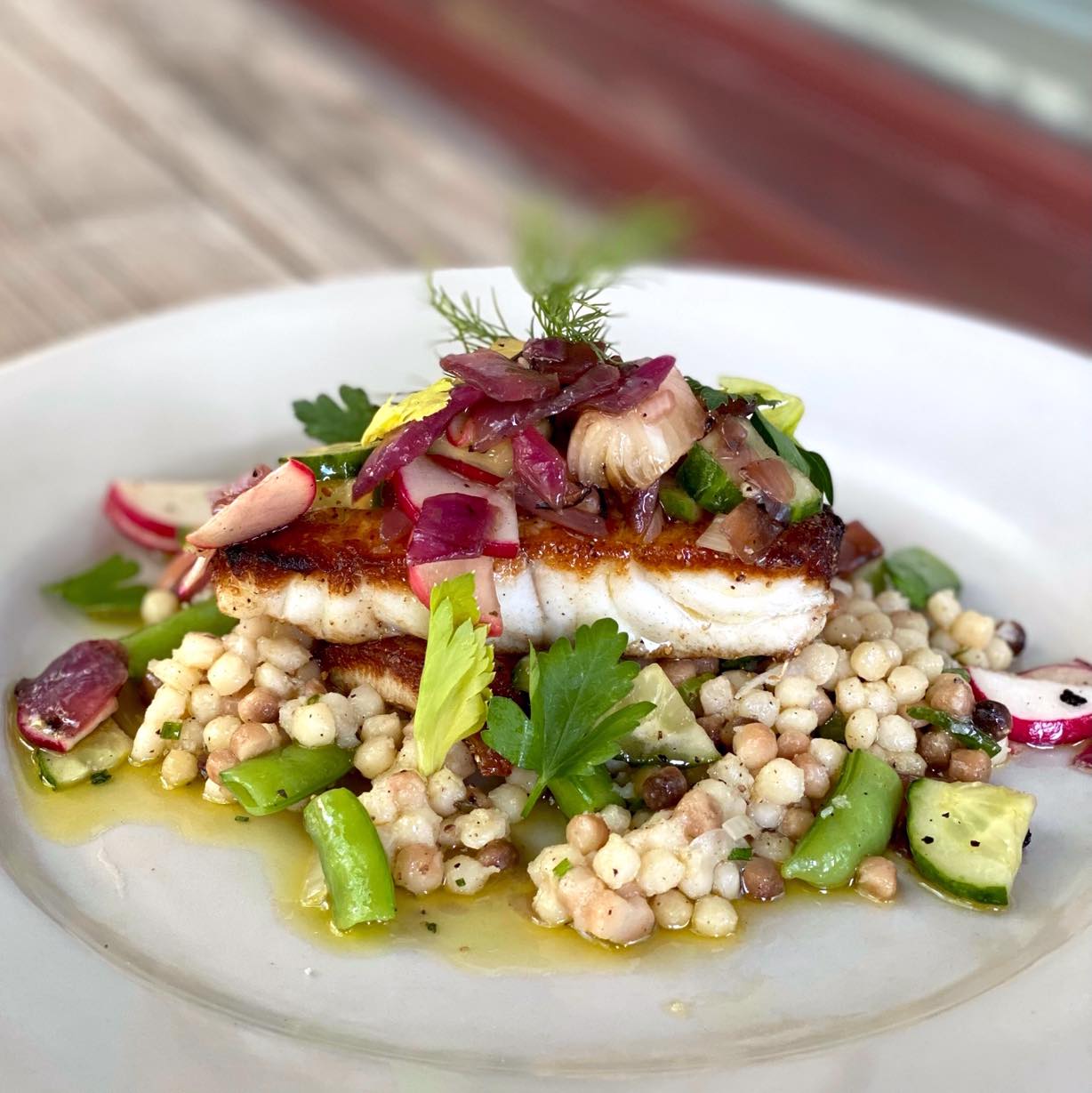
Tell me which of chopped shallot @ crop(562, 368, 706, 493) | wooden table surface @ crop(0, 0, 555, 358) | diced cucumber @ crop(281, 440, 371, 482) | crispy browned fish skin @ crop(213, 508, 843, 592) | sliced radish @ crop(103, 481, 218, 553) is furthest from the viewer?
wooden table surface @ crop(0, 0, 555, 358)

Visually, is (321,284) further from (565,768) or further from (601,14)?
(601,14)

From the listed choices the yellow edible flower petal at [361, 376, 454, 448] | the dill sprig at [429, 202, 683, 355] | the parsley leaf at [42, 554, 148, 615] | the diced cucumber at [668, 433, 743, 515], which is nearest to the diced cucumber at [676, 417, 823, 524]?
the diced cucumber at [668, 433, 743, 515]

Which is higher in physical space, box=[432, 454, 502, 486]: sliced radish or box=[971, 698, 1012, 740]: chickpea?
box=[432, 454, 502, 486]: sliced radish

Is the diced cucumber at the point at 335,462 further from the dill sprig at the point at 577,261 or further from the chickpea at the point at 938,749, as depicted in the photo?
the chickpea at the point at 938,749

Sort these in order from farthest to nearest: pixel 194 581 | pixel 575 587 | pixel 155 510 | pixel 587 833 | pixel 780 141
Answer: pixel 780 141 < pixel 155 510 < pixel 194 581 < pixel 575 587 < pixel 587 833

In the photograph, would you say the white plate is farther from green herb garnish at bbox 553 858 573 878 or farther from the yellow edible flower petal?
the yellow edible flower petal

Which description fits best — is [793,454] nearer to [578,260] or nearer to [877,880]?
[578,260]

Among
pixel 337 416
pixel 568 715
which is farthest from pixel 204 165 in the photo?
pixel 568 715
